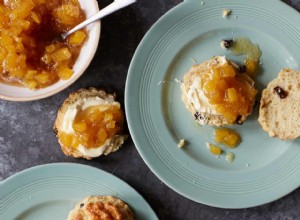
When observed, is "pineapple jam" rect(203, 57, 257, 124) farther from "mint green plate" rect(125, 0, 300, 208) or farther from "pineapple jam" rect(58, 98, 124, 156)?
"pineapple jam" rect(58, 98, 124, 156)

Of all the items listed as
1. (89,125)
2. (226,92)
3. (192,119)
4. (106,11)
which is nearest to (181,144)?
(192,119)

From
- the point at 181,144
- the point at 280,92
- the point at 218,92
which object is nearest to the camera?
the point at 218,92

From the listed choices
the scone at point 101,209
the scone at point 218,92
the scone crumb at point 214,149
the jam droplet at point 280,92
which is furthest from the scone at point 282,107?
the scone at point 101,209

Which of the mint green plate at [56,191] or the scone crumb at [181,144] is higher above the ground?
the scone crumb at [181,144]

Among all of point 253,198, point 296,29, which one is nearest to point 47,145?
point 253,198

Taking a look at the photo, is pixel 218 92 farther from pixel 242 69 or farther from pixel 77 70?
pixel 77 70

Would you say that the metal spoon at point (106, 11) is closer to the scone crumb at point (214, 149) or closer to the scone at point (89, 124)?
the scone at point (89, 124)
